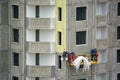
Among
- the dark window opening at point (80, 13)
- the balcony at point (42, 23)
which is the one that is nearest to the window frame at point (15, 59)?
the balcony at point (42, 23)

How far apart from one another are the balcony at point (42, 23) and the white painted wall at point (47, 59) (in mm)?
3393

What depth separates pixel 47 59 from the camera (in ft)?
305

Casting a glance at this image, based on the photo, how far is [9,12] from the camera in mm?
93375

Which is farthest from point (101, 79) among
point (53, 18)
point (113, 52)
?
point (53, 18)

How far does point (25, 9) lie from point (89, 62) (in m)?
9.44

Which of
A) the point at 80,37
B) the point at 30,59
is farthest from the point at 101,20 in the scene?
the point at 30,59

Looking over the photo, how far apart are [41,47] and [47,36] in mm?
1431

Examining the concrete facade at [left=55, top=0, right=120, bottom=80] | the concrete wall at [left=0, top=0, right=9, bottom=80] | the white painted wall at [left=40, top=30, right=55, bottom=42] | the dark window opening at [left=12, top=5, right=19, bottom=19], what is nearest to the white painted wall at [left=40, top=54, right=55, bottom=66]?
the concrete facade at [left=55, top=0, right=120, bottom=80]

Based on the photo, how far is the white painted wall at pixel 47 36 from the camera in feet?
302

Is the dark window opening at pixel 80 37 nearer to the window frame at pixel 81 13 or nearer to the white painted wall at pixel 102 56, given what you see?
the window frame at pixel 81 13

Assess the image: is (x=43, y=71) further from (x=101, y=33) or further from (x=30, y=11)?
(x=101, y=33)

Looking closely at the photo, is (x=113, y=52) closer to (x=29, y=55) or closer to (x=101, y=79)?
(x=101, y=79)

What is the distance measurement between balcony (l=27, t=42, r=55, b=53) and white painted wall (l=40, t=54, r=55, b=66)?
723 millimetres

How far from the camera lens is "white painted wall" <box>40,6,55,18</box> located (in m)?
91.7
